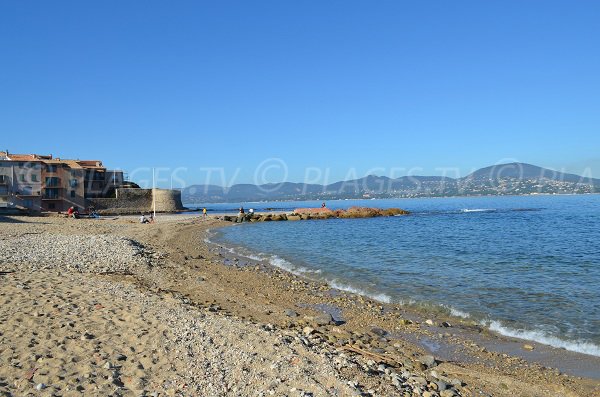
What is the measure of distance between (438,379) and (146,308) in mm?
6564

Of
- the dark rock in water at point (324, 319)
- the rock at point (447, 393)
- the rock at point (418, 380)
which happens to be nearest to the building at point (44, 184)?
the dark rock in water at point (324, 319)

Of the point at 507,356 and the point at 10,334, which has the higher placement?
the point at 10,334

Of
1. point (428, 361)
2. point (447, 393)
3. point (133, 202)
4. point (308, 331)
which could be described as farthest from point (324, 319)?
point (133, 202)

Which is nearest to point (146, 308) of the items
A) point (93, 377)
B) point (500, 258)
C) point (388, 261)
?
point (93, 377)

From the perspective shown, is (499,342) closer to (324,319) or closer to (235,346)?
(324,319)

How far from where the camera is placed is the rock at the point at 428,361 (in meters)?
8.05

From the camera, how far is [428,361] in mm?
8133

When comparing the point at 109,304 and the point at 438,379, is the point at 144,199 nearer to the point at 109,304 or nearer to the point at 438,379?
the point at 109,304

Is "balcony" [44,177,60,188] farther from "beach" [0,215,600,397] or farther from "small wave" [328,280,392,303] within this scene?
"small wave" [328,280,392,303]

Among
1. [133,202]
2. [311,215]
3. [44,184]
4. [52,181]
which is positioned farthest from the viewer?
[133,202]

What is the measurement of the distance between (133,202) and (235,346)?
79106mm

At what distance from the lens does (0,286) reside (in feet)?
36.3

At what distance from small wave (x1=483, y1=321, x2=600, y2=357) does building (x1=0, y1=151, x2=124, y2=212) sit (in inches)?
2387

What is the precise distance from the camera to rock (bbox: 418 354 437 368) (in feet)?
26.4
